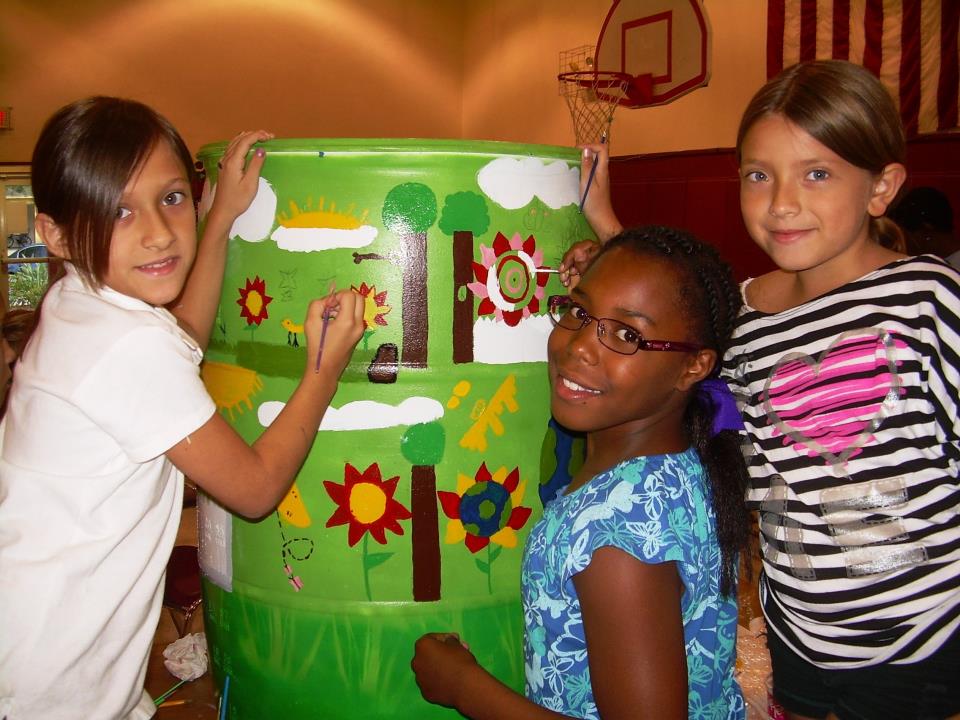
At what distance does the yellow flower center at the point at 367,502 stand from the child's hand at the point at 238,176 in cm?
48

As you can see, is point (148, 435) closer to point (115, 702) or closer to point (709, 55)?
point (115, 702)

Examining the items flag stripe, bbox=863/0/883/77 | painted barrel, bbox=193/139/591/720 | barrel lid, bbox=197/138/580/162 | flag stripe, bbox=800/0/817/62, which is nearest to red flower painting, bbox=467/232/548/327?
painted barrel, bbox=193/139/591/720

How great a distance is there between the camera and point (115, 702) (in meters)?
1.24

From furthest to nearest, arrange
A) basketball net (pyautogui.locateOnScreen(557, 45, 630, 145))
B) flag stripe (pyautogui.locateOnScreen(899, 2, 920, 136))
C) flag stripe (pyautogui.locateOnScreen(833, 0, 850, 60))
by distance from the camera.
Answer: basketball net (pyautogui.locateOnScreen(557, 45, 630, 145)) < flag stripe (pyautogui.locateOnScreen(833, 0, 850, 60)) < flag stripe (pyautogui.locateOnScreen(899, 2, 920, 136))

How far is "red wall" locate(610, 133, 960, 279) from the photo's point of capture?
4.79 m

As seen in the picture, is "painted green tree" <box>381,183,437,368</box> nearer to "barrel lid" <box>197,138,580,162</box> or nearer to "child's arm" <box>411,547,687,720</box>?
"barrel lid" <box>197,138,580,162</box>

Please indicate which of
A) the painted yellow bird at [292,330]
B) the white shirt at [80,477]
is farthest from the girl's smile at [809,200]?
the white shirt at [80,477]

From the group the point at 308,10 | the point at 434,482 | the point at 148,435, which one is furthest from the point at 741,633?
the point at 308,10

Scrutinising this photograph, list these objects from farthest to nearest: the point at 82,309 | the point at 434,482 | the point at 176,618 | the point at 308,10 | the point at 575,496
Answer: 1. the point at 308,10
2. the point at 176,618
3. the point at 434,482
4. the point at 82,309
5. the point at 575,496

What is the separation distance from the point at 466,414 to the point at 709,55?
5.50 meters

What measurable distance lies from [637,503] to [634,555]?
72 millimetres

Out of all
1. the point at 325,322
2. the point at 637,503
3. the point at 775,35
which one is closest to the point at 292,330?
the point at 325,322

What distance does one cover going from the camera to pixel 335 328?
1294mm

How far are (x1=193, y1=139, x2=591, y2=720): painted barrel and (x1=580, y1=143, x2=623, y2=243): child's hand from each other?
0.08 ft
